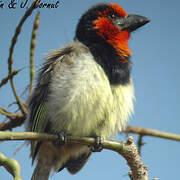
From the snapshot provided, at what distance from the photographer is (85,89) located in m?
2.79

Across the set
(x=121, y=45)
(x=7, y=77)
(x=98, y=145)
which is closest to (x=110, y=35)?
(x=121, y=45)

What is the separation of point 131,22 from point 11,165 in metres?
2.48

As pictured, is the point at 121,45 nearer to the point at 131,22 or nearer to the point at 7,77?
the point at 131,22

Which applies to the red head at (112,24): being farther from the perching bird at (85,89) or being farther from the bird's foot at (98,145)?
the bird's foot at (98,145)

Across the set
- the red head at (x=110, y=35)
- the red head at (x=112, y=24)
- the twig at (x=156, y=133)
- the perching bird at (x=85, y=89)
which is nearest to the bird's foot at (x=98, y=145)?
the perching bird at (x=85, y=89)

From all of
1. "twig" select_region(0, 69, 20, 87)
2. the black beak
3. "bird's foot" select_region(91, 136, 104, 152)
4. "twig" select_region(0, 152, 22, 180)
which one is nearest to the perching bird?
the black beak

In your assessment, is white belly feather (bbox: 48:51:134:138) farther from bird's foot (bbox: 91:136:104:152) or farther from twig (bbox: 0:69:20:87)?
twig (bbox: 0:69:20:87)

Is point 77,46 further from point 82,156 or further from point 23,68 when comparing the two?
point 82,156

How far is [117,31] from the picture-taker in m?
3.49

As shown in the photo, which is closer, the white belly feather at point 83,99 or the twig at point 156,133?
the twig at point 156,133

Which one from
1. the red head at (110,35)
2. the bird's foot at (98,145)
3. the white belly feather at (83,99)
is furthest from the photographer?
the red head at (110,35)

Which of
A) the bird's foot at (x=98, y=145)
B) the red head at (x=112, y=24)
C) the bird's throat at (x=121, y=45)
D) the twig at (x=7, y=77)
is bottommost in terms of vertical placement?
the bird's foot at (x=98, y=145)

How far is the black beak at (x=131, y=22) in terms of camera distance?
360cm

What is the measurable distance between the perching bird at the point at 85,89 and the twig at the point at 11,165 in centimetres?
123
